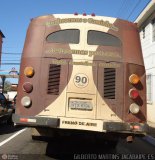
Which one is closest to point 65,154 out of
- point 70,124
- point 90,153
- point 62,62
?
A: point 90,153

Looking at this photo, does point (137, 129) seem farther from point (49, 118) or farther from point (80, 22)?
point (80, 22)

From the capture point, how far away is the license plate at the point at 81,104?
26.6 ft

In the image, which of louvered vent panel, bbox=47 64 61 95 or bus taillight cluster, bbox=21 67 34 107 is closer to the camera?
bus taillight cluster, bbox=21 67 34 107

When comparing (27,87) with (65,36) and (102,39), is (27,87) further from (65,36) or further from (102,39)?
(102,39)

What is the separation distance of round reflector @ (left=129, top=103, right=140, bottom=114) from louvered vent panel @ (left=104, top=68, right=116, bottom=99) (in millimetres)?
466

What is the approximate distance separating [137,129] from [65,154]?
2485mm

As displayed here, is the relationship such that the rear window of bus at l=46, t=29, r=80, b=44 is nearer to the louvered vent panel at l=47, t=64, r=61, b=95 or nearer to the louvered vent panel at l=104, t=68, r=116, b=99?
the louvered vent panel at l=47, t=64, r=61, b=95

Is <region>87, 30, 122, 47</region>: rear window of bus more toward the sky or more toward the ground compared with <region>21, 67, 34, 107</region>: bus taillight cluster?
more toward the sky

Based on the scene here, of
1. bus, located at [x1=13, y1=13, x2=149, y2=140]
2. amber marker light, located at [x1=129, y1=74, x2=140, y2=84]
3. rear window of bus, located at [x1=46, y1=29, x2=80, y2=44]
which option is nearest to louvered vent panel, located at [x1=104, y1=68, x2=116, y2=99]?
bus, located at [x1=13, y1=13, x2=149, y2=140]

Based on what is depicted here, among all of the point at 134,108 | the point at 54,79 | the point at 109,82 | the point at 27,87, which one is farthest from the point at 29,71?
the point at 134,108

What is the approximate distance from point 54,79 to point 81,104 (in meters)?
0.86

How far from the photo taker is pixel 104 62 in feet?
27.6

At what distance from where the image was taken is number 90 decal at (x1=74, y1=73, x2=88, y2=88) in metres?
8.21

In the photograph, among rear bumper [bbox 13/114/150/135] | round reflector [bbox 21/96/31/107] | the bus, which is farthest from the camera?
round reflector [bbox 21/96/31/107]
